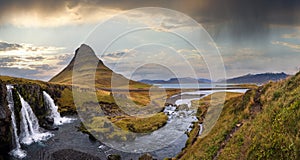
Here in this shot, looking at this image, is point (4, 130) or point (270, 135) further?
point (4, 130)

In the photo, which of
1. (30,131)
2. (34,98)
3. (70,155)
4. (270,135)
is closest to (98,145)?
(70,155)

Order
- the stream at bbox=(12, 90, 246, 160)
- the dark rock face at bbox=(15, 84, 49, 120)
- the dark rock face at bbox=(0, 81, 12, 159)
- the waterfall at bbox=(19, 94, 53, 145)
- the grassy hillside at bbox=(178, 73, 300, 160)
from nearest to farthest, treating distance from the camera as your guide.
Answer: the grassy hillside at bbox=(178, 73, 300, 160), the dark rock face at bbox=(0, 81, 12, 159), the stream at bbox=(12, 90, 246, 160), the waterfall at bbox=(19, 94, 53, 145), the dark rock face at bbox=(15, 84, 49, 120)

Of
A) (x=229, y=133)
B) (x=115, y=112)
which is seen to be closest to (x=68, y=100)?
(x=115, y=112)

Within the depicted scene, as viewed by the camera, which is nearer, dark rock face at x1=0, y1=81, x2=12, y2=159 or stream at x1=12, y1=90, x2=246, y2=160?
dark rock face at x1=0, y1=81, x2=12, y2=159

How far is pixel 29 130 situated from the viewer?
55.4 metres

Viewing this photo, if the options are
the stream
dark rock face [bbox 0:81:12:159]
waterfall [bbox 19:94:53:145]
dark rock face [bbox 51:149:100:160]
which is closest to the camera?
dark rock face [bbox 51:149:100:160]

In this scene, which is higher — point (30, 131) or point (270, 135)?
point (270, 135)

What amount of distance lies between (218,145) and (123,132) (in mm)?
36461

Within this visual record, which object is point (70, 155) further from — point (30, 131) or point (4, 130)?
point (30, 131)

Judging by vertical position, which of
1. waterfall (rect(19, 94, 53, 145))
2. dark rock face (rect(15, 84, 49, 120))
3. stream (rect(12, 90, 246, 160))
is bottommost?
stream (rect(12, 90, 246, 160))

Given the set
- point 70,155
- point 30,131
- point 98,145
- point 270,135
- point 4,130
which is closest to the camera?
point 270,135

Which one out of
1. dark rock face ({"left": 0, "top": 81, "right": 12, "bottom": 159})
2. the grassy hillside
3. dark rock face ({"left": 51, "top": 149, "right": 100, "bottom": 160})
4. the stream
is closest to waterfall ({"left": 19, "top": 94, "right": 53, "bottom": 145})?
the stream

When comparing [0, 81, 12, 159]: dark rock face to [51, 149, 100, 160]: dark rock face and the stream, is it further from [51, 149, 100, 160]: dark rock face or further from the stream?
[51, 149, 100, 160]: dark rock face

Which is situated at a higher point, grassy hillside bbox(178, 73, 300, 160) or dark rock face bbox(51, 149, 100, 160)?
grassy hillside bbox(178, 73, 300, 160)
